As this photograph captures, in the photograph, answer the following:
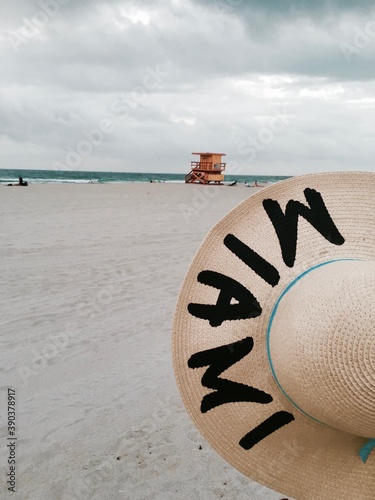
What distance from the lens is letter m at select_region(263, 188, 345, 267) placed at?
1673 millimetres

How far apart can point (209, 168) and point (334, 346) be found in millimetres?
38041

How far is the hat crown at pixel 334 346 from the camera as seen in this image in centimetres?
126

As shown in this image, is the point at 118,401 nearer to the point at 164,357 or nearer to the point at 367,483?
the point at 164,357

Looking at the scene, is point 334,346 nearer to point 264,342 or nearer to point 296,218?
point 264,342

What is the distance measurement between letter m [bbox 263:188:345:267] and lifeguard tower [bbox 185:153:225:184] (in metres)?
37.3

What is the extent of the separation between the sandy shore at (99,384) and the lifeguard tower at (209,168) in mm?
31609

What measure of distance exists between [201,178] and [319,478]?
38718 mm

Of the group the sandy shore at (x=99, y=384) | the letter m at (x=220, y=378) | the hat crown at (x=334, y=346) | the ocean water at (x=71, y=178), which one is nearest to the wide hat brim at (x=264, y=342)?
the letter m at (x=220, y=378)

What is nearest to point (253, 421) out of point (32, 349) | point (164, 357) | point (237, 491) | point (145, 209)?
point (237, 491)

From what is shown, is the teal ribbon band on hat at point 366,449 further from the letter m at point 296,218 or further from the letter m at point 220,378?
the letter m at point 296,218

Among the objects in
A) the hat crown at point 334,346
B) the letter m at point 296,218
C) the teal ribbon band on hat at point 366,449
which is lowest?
the teal ribbon band on hat at point 366,449

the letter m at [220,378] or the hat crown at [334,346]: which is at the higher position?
the hat crown at [334,346]

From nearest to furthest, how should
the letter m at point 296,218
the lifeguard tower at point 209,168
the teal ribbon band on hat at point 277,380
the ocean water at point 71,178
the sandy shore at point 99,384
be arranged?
the teal ribbon band on hat at point 277,380
the letter m at point 296,218
the sandy shore at point 99,384
the lifeguard tower at point 209,168
the ocean water at point 71,178

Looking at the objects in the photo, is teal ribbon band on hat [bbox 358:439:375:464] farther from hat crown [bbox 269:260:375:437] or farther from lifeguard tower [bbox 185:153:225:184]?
lifeguard tower [bbox 185:153:225:184]
